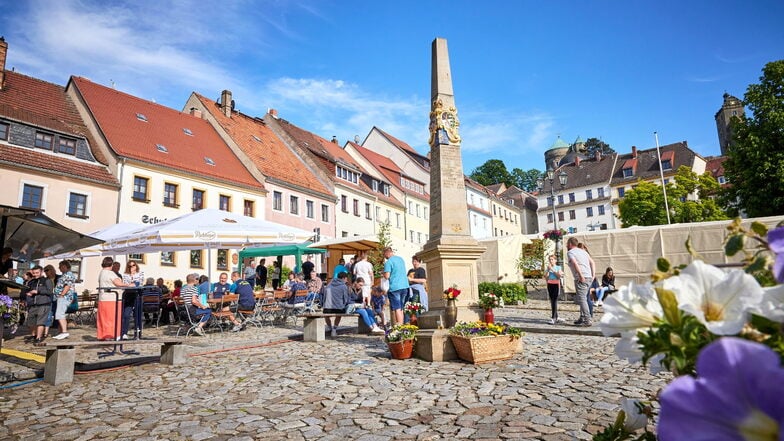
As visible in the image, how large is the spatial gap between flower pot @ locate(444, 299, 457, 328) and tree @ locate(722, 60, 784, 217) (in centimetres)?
A: 2465

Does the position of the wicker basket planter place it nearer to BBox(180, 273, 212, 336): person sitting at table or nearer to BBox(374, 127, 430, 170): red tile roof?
BBox(180, 273, 212, 336): person sitting at table

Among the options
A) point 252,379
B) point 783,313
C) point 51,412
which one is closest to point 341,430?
point 252,379

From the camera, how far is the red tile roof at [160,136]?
26.6 metres

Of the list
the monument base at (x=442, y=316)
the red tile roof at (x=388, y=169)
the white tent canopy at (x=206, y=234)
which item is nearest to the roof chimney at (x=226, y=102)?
the red tile roof at (x=388, y=169)

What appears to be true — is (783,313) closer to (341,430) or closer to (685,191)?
(341,430)

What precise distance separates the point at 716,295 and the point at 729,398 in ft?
1.17

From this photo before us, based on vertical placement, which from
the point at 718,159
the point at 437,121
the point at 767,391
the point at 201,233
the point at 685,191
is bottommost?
Answer: the point at 767,391

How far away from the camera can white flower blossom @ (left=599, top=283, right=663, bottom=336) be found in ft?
3.13

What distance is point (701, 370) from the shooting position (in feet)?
1.83

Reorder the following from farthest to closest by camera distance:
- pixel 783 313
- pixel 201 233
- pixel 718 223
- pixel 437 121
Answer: pixel 718 223, pixel 201 233, pixel 437 121, pixel 783 313

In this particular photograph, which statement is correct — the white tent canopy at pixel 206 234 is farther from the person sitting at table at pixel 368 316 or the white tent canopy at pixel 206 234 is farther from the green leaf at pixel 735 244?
the green leaf at pixel 735 244

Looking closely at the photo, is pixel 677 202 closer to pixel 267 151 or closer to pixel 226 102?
pixel 267 151

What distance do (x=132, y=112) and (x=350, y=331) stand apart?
80.0 ft

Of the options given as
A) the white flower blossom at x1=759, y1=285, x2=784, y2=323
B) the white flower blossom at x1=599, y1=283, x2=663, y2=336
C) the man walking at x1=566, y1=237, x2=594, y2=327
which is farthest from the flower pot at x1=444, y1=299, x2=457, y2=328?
the white flower blossom at x1=759, y1=285, x2=784, y2=323
